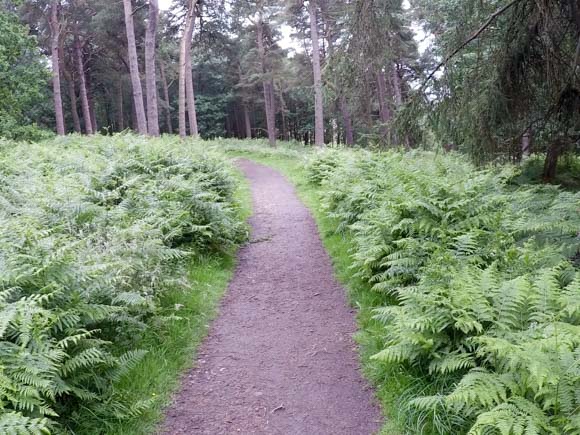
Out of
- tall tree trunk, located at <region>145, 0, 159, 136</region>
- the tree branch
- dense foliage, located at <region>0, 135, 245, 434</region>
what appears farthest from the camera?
tall tree trunk, located at <region>145, 0, 159, 136</region>

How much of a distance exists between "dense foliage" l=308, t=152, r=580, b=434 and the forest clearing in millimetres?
23

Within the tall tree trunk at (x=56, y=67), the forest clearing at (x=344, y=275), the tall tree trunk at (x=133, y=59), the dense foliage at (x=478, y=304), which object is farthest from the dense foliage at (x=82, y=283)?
the tall tree trunk at (x=56, y=67)

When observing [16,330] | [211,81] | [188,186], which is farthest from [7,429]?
[211,81]

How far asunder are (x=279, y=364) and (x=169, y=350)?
46.1 inches

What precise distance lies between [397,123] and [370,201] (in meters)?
1.95

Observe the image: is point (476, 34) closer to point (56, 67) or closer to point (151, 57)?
point (151, 57)

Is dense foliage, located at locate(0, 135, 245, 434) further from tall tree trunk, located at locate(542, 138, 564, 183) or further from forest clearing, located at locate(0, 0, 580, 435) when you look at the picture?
tall tree trunk, located at locate(542, 138, 564, 183)

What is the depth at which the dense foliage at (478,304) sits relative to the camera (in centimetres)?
285

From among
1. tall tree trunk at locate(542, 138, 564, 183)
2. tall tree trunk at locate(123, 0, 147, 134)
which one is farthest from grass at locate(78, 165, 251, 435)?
tall tree trunk at locate(123, 0, 147, 134)

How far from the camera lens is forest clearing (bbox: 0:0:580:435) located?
332 cm

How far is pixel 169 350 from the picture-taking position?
4.82 metres

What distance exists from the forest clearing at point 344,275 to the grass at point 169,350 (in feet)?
0.07

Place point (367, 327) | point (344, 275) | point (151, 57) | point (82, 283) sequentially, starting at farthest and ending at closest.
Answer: point (151, 57), point (344, 275), point (367, 327), point (82, 283)

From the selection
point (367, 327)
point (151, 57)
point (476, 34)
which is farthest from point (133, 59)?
point (367, 327)
